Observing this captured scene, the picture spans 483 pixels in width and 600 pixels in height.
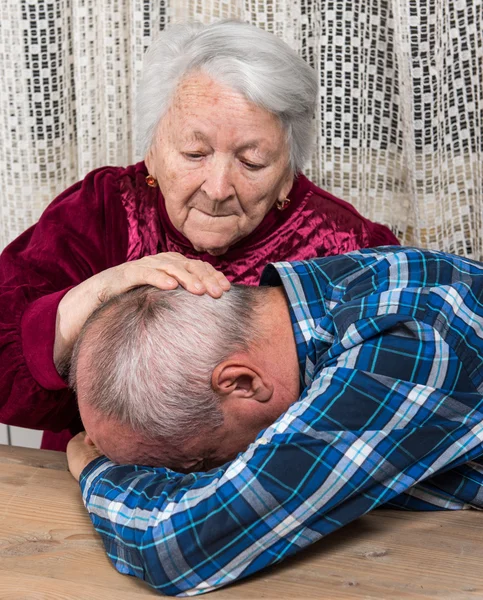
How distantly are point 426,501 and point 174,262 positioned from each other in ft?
1.75

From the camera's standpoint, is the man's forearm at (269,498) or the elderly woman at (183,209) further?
the elderly woman at (183,209)

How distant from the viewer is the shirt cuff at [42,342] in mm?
1461

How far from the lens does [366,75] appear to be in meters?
1.92

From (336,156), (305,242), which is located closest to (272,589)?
(305,242)

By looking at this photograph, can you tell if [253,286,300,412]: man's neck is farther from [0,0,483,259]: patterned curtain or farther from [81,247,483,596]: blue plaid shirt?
[0,0,483,259]: patterned curtain

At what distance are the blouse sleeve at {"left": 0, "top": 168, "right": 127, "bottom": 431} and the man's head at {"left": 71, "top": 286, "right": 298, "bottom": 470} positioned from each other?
25 cm

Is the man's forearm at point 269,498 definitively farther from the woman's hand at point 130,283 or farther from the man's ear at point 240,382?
the woman's hand at point 130,283

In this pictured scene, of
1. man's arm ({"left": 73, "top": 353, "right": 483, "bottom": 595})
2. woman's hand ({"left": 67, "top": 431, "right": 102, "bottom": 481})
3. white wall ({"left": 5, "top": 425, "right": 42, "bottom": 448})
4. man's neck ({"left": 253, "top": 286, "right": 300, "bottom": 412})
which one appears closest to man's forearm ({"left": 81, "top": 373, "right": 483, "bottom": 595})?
man's arm ({"left": 73, "top": 353, "right": 483, "bottom": 595})

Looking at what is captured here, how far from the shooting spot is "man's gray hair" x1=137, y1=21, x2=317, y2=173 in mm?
1505

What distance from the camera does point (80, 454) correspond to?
1.40 m

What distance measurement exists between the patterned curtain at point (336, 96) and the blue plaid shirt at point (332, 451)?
744 millimetres

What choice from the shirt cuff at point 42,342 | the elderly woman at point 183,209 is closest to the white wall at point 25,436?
the elderly woman at point 183,209

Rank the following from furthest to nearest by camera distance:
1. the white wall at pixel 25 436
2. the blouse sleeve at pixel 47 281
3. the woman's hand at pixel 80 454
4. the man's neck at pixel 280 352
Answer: the white wall at pixel 25 436 → the blouse sleeve at pixel 47 281 → the woman's hand at pixel 80 454 → the man's neck at pixel 280 352

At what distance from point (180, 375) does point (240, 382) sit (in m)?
0.09
